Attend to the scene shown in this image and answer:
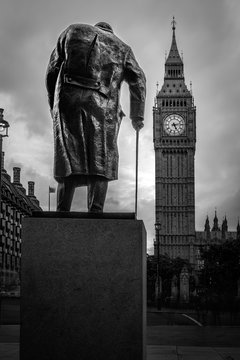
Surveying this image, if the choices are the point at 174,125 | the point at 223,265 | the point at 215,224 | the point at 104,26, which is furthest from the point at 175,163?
the point at 104,26

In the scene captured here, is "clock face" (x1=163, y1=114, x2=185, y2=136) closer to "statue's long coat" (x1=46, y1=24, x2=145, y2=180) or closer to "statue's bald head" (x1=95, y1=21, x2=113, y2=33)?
"statue's bald head" (x1=95, y1=21, x2=113, y2=33)

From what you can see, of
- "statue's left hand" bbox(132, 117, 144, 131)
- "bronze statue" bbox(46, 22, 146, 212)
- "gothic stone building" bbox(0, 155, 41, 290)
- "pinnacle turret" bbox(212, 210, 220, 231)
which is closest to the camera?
"bronze statue" bbox(46, 22, 146, 212)

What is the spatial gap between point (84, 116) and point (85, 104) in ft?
0.49

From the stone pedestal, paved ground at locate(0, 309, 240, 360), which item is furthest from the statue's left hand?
paved ground at locate(0, 309, 240, 360)

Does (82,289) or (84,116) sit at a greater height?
(84,116)

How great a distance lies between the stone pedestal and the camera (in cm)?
677

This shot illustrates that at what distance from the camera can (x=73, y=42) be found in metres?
7.56

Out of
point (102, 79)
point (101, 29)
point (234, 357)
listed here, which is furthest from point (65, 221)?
point (234, 357)

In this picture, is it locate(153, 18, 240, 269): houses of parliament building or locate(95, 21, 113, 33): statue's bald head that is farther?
locate(153, 18, 240, 269): houses of parliament building

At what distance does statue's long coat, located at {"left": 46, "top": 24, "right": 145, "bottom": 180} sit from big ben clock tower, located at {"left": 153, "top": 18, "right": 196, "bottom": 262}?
124m

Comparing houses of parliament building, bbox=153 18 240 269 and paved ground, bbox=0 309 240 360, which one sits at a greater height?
houses of parliament building, bbox=153 18 240 269

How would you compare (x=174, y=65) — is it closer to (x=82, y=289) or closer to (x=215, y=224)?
(x=215, y=224)

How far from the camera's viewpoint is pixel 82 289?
6.87 metres

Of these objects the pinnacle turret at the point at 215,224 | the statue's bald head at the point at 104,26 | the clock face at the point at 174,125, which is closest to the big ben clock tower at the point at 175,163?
the clock face at the point at 174,125
